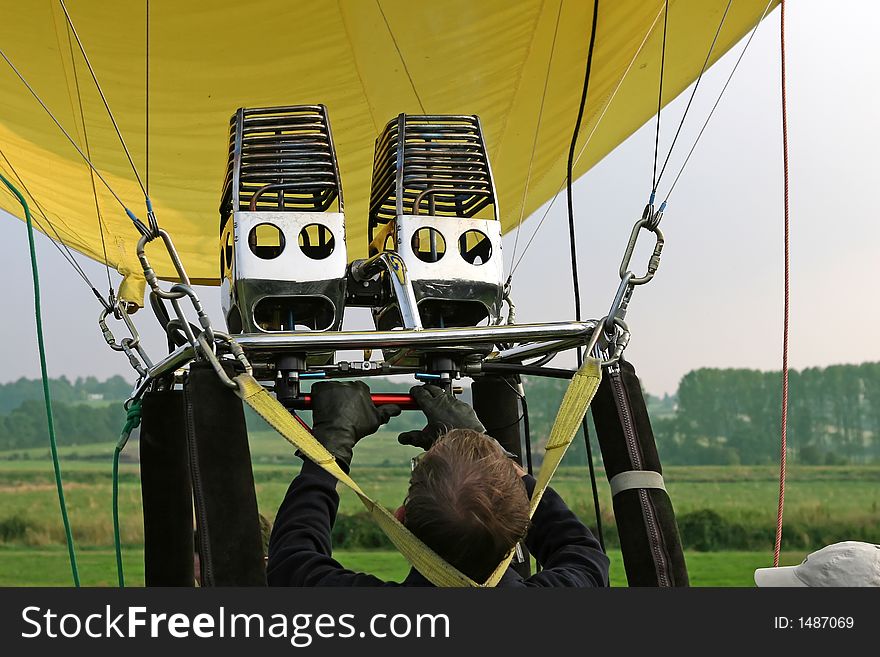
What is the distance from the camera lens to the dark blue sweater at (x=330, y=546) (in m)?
0.89

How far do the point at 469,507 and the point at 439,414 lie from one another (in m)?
0.47

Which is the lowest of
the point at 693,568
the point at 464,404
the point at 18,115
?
the point at 693,568

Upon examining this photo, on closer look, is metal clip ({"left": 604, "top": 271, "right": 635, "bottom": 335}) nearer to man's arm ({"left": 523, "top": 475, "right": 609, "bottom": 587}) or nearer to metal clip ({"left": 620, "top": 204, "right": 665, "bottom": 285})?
metal clip ({"left": 620, "top": 204, "right": 665, "bottom": 285})

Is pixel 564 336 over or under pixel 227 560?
over

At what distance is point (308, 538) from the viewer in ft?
3.11

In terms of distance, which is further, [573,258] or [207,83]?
[207,83]

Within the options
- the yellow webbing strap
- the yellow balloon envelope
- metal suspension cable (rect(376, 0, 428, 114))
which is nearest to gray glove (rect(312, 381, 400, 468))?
the yellow webbing strap

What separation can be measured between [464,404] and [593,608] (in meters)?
0.61

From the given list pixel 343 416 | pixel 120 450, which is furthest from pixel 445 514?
pixel 120 450

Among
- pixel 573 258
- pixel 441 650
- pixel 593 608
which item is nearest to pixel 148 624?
pixel 441 650

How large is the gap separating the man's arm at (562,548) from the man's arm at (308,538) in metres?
0.18

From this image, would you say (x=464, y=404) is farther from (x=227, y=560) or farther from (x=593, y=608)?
(x=593, y=608)

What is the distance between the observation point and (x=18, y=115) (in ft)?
8.93

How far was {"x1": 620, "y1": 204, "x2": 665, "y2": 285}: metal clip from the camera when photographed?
1224 millimetres
